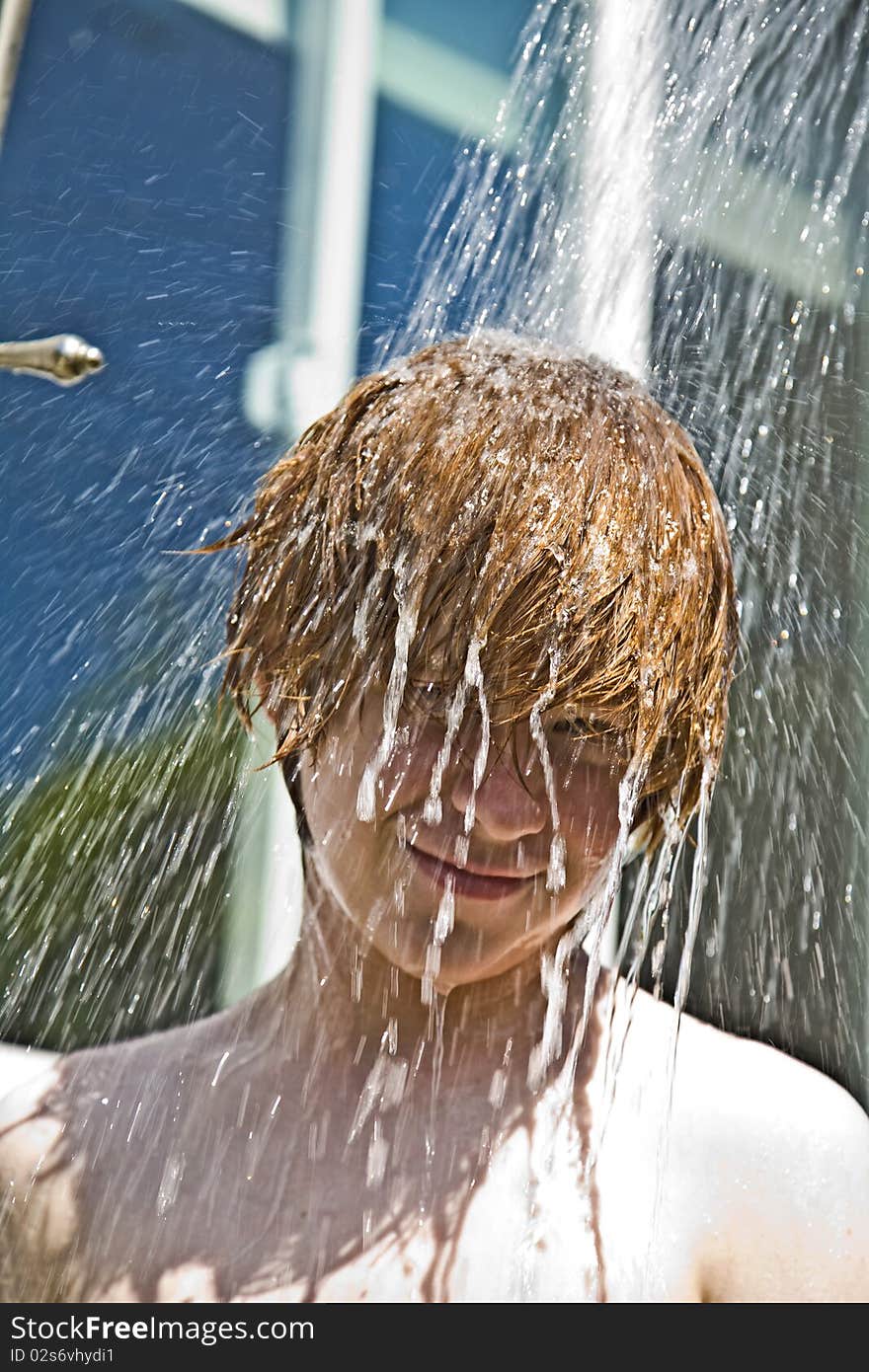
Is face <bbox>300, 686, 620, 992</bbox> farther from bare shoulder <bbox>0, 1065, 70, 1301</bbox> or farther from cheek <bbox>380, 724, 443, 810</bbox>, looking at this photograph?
bare shoulder <bbox>0, 1065, 70, 1301</bbox>

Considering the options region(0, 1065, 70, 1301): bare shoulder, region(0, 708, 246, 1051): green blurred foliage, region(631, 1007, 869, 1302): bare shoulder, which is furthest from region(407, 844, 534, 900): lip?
region(0, 708, 246, 1051): green blurred foliage

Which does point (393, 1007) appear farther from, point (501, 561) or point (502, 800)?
point (501, 561)

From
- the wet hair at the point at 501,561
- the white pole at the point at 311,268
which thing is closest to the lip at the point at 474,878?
the wet hair at the point at 501,561

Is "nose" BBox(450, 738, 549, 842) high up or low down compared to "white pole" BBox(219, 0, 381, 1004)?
down

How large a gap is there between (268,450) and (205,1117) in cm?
132

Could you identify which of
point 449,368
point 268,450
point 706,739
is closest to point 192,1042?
point 706,739

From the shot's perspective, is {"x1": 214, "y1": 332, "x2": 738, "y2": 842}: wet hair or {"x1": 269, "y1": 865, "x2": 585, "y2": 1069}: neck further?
{"x1": 269, "y1": 865, "x2": 585, "y2": 1069}: neck

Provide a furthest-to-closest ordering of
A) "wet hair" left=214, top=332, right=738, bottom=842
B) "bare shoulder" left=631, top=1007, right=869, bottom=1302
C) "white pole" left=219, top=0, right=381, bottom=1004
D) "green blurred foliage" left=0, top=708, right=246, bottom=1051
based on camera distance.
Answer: "white pole" left=219, top=0, right=381, bottom=1004 → "green blurred foliage" left=0, top=708, right=246, bottom=1051 → "bare shoulder" left=631, top=1007, right=869, bottom=1302 → "wet hair" left=214, top=332, right=738, bottom=842

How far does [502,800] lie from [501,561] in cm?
23

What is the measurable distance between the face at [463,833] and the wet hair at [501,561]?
36 millimetres

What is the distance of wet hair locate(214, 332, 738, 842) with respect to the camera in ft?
3.90

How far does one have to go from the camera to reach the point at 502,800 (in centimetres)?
120

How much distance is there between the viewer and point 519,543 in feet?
3.89

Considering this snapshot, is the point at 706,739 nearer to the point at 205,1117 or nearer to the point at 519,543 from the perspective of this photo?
the point at 519,543
